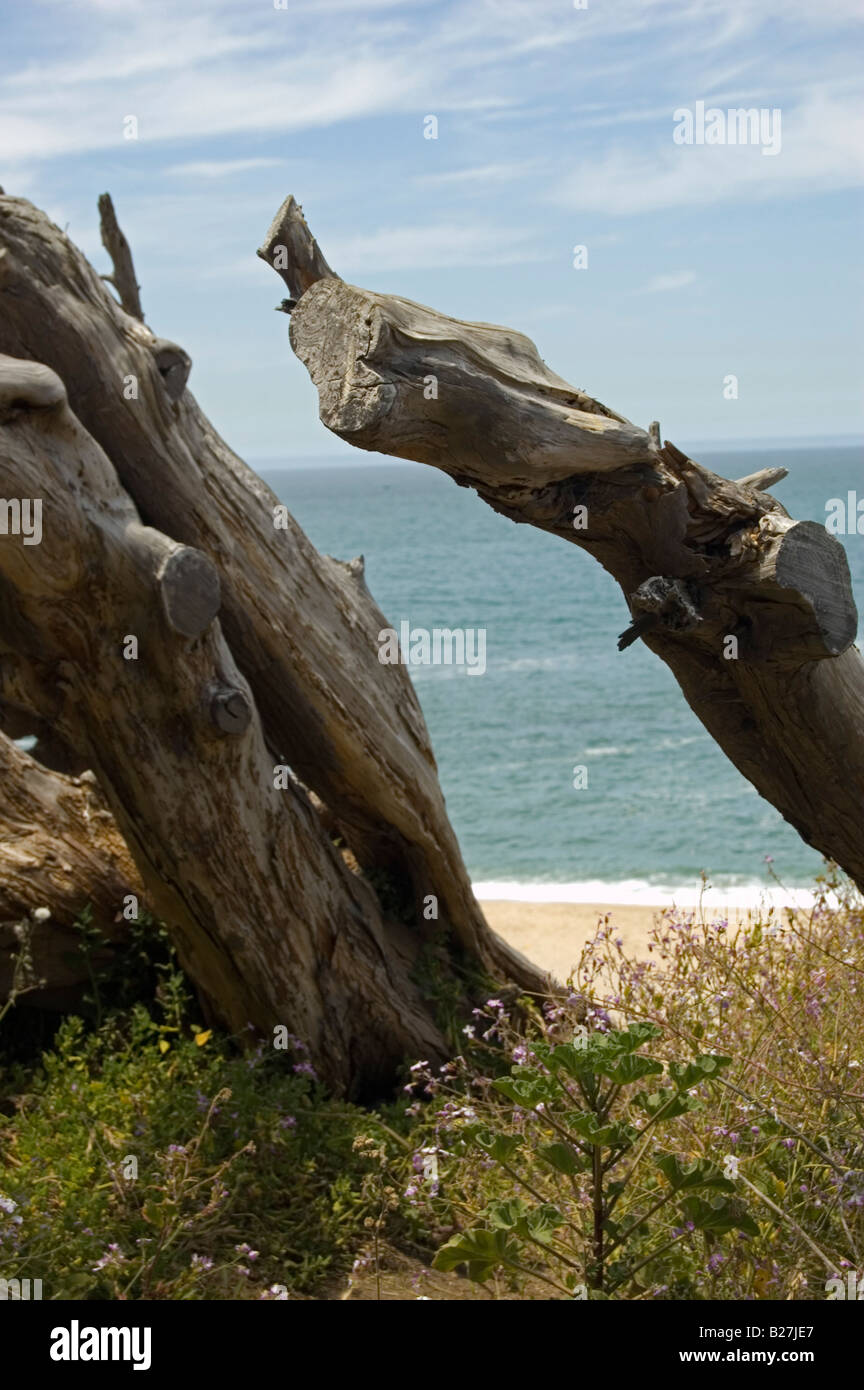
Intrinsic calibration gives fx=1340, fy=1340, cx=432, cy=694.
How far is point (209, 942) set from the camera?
5.55 meters

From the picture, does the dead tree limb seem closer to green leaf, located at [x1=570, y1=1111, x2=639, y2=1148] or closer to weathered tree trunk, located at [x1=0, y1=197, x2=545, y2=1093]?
weathered tree trunk, located at [x1=0, y1=197, x2=545, y2=1093]

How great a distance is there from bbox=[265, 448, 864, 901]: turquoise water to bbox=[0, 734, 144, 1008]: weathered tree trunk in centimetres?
679

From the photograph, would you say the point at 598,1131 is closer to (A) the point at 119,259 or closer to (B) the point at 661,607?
(B) the point at 661,607

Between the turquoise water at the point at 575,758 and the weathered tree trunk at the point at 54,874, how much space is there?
6794 mm

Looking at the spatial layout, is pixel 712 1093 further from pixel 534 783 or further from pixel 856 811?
pixel 534 783

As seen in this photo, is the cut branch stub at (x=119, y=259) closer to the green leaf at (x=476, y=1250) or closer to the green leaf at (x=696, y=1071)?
the green leaf at (x=696, y=1071)

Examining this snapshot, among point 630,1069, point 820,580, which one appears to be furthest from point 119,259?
point 630,1069

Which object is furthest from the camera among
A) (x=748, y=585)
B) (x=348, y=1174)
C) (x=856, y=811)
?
(x=348, y=1174)

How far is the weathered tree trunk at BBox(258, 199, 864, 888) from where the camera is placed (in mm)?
3252

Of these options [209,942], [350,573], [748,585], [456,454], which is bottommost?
[209,942]

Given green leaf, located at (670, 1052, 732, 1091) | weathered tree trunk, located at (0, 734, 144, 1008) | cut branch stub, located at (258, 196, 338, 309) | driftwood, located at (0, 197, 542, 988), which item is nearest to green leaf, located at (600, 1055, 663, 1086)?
green leaf, located at (670, 1052, 732, 1091)

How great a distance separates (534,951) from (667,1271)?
738cm

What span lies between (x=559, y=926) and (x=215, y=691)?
7.82m
